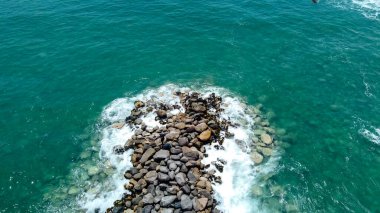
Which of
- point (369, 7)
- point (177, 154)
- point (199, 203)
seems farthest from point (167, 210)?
point (369, 7)

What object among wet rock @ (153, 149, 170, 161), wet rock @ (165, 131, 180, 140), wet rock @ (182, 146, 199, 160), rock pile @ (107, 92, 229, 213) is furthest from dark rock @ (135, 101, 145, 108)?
wet rock @ (182, 146, 199, 160)

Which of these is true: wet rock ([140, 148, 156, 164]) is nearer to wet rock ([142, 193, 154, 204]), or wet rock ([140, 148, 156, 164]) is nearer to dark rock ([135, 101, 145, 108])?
wet rock ([142, 193, 154, 204])

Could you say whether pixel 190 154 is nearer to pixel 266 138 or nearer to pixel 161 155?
pixel 161 155

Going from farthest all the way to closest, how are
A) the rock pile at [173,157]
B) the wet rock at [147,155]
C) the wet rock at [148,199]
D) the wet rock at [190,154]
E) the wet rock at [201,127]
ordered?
the wet rock at [201,127]
the wet rock at [147,155]
the wet rock at [190,154]
the rock pile at [173,157]
the wet rock at [148,199]

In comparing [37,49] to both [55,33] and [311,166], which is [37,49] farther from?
[311,166]

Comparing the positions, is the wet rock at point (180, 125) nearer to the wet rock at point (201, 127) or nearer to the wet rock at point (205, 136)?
the wet rock at point (201, 127)

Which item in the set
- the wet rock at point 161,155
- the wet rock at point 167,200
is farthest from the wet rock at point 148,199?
the wet rock at point 161,155

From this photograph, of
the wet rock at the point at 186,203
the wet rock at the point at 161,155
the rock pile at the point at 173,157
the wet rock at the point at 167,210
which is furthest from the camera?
the wet rock at the point at 161,155
